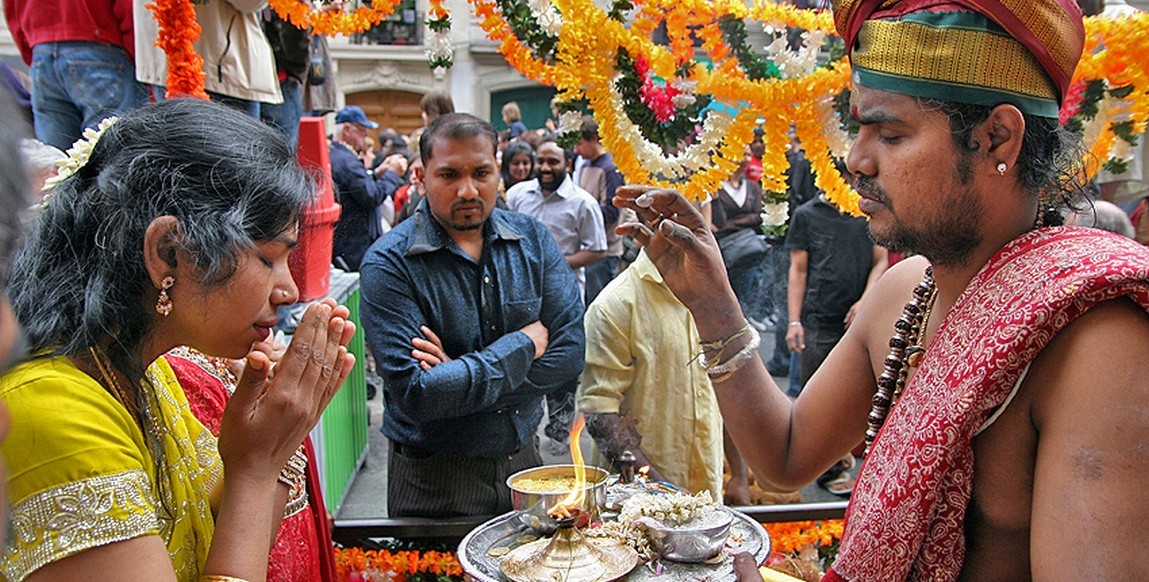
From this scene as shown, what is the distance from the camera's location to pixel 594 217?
632 cm

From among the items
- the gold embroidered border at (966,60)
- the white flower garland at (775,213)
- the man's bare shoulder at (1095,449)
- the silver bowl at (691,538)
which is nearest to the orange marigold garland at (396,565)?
the silver bowl at (691,538)

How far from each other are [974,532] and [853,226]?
4.16 m

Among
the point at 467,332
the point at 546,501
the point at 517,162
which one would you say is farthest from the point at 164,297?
the point at 517,162

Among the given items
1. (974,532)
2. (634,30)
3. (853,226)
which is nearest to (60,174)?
(974,532)

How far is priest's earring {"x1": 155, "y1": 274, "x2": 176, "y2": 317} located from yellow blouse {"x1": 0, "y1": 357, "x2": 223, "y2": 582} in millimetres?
174

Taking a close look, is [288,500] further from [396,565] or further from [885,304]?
[885,304]

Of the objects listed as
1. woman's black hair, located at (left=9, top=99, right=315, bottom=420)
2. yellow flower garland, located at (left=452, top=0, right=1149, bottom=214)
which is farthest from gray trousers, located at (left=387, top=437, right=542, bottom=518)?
woman's black hair, located at (left=9, top=99, right=315, bottom=420)

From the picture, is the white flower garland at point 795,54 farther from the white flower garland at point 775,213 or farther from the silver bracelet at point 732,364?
the silver bracelet at point 732,364

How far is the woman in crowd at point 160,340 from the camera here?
4.50 feet

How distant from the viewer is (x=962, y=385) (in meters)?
1.43

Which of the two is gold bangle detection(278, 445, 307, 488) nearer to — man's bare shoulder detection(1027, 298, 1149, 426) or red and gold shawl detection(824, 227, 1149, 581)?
red and gold shawl detection(824, 227, 1149, 581)

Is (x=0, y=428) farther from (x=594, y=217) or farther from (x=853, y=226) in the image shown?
(x=594, y=217)

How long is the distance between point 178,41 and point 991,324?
2810 mm

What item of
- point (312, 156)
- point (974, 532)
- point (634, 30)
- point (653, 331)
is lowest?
point (653, 331)
